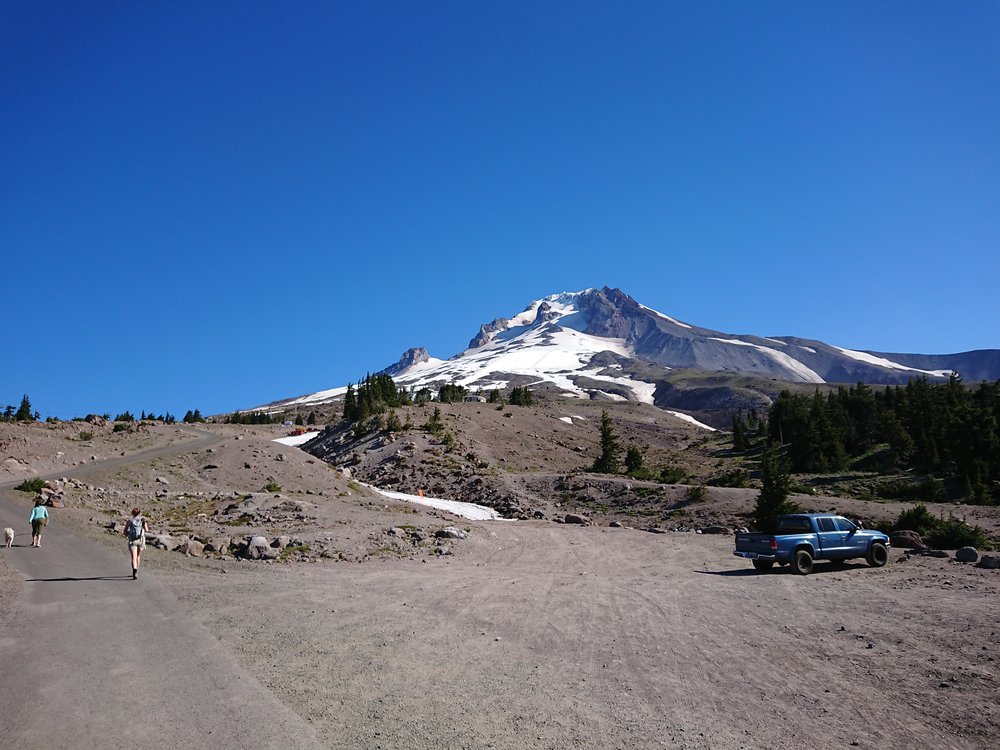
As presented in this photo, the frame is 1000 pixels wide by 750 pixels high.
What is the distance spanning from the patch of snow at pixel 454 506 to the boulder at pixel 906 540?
23.2 m

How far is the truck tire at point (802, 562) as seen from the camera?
20.2m

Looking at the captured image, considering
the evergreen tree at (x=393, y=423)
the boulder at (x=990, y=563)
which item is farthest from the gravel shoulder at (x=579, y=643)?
the evergreen tree at (x=393, y=423)

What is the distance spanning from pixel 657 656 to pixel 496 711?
386 cm

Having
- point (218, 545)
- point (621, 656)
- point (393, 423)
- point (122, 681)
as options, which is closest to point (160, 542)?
point (218, 545)

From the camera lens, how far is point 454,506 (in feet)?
152

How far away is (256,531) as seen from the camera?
85.6ft

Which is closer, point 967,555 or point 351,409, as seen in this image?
point 967,555

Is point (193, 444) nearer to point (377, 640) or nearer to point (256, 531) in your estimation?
point (256, 531)

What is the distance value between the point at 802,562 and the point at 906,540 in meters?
8.75

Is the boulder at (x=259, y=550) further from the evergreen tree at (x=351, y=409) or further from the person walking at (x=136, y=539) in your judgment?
the evergreen tree at (x=351, y=409)

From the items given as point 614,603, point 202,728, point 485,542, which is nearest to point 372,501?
point 485,542

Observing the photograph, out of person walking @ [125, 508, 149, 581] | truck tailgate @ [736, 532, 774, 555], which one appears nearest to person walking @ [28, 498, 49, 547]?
person walking @ [125, 508, 149, 581]

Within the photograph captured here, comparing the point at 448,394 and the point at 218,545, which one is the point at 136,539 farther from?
the point at 448,394

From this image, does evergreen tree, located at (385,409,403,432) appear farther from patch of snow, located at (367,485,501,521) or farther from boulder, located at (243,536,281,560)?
boulder, located at (243,536,281,560)
